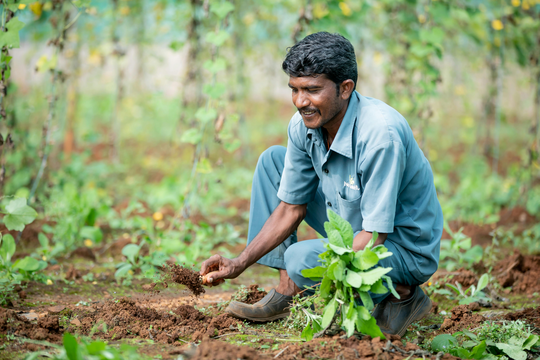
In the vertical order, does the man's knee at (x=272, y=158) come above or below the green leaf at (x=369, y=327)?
above

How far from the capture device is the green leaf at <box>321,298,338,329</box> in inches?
72.5

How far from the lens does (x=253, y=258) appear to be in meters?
2.31

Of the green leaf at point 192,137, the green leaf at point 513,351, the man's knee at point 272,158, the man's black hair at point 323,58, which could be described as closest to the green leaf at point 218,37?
the green leaf at point 192,137

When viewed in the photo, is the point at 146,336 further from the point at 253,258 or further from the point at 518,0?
the point at 518,0

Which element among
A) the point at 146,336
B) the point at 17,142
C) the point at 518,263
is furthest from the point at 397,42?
the point at 146,336

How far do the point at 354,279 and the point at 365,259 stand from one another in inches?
3.4

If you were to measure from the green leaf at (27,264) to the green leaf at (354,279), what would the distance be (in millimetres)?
1743

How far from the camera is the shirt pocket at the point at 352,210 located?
2.17m

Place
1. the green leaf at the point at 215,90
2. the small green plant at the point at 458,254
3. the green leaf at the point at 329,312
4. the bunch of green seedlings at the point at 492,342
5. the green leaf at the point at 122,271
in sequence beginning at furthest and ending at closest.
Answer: the green leaf at the point at 215,90
the small green plant at the point at 458,254
the green leaf at the point at 122,271
the bunch of green seedlings at the point at 492,342
the green leaf at the point at 329,312

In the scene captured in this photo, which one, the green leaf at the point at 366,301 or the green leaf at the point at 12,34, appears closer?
the green leaf at the point at 366,301

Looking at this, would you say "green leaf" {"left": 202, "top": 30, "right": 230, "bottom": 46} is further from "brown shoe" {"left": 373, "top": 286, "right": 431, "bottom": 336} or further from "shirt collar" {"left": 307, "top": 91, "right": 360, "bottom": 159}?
"brown shoe" {"left": 373, "top": 286, "right": 431, "bottom": 336}

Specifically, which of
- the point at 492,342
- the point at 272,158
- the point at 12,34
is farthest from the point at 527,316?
the point at 12,34

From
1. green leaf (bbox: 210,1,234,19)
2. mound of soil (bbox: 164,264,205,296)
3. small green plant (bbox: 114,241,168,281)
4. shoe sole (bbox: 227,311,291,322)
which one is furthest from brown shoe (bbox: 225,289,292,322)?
green leaf (bbox: 210,1,234,19)

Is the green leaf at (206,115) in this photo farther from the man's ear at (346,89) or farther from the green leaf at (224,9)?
the man's ear at (346,89)
